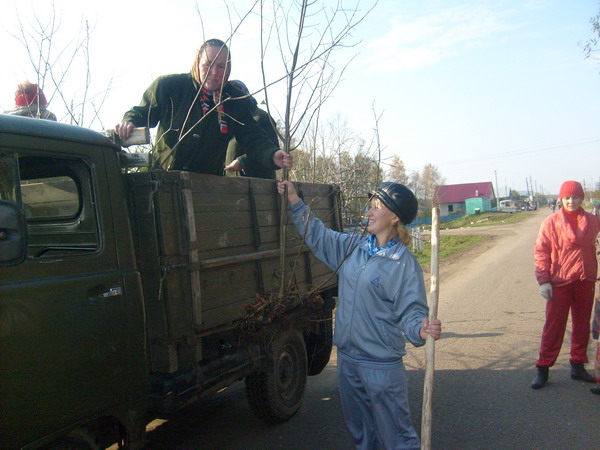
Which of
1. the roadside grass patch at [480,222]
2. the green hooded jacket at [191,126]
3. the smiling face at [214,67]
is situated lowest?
the roadside grass patch at [480,222]

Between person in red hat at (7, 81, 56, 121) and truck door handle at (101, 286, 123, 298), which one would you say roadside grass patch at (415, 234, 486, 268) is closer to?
person in red hat at (7, 81, 56, 121)

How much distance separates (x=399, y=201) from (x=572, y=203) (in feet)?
9.63

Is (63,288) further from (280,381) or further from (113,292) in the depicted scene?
(280,381)

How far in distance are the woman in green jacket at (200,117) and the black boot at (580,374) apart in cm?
352

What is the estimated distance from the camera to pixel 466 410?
4.29 m

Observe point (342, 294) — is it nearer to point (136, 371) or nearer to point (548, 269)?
point (136, 371)

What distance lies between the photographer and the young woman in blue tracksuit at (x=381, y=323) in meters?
2.67

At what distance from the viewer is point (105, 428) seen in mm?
2646

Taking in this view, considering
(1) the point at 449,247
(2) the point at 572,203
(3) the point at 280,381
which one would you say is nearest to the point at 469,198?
(1) the point at 449,247

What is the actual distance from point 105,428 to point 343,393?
4.31 feet

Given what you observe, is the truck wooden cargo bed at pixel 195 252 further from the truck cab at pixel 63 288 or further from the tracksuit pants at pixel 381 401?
the tracksuit pants at pixel 381 401

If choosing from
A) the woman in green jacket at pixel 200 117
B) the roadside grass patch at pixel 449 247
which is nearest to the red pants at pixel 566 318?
the woman in green jacket at pixel 200 117

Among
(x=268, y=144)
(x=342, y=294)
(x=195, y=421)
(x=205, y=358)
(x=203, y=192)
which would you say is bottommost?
(x=195, y=421)

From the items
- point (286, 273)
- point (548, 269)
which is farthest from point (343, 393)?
point (548, 269)
